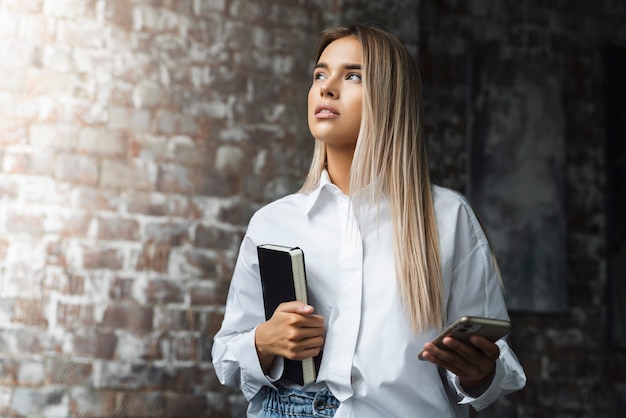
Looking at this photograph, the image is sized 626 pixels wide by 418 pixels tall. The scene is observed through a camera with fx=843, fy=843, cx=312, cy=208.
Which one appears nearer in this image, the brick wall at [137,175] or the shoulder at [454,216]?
the shoulder at [454,216]

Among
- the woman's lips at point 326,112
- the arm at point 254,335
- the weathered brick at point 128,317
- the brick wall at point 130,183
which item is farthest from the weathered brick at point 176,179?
the woman's lips at point 326,112

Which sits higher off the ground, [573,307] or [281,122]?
[281,122]

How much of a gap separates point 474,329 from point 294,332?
369mm

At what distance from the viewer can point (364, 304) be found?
1.78 metres

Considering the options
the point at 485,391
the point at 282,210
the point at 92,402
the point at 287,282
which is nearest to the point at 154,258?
the point at 92,402

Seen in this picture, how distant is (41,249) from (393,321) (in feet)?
10.5

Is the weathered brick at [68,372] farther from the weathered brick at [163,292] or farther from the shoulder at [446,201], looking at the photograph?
the shoulder at [446,201]

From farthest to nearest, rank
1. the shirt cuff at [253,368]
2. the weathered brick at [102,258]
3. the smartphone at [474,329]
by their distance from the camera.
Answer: the weathered brick at [102,258] → the shirt cuff at [253,368] → the smartphone at [474,329]

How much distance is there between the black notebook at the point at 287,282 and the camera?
5.66ft

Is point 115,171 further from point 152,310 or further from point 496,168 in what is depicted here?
point 496,168

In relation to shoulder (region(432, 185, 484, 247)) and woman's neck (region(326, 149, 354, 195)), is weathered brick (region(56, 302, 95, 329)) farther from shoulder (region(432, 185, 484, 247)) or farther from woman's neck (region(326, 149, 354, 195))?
shoulder (region(432, 185, 484, 247))

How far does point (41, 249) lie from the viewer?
4.51 metres

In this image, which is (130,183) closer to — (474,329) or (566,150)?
(566,150)

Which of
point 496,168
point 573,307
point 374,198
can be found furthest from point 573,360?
point 374,198
